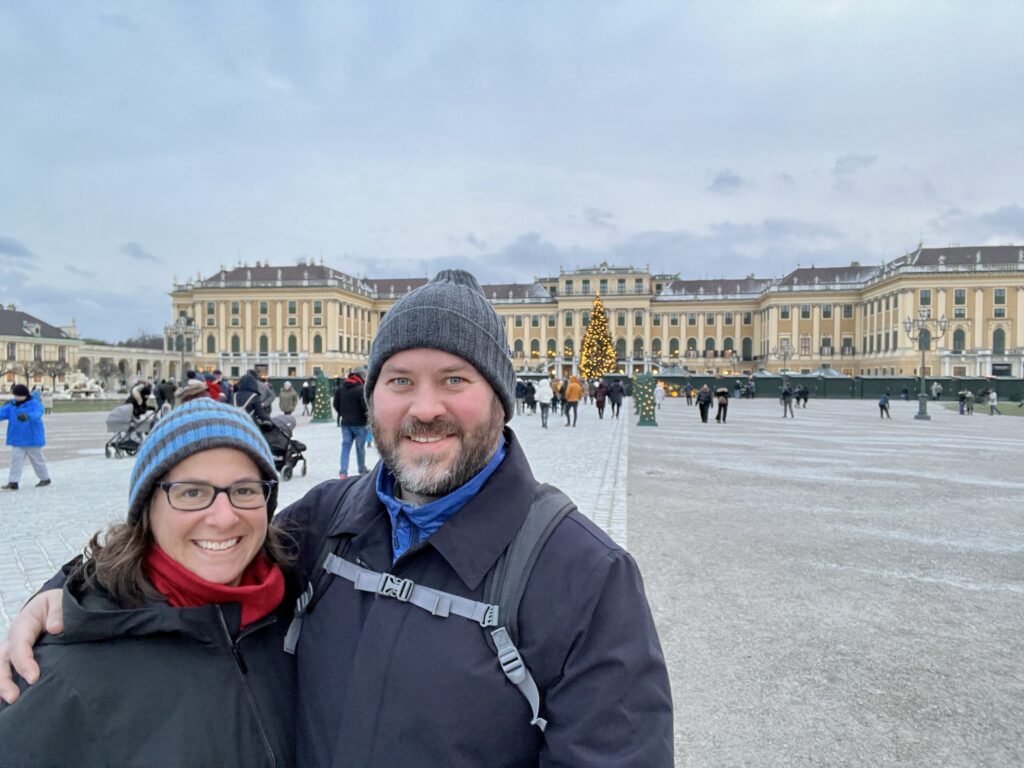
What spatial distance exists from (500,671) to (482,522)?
0.26m

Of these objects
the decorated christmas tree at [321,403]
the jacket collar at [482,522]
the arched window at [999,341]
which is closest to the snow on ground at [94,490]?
the jacket collar at [482,522]

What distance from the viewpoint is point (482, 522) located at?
1283 millimetres

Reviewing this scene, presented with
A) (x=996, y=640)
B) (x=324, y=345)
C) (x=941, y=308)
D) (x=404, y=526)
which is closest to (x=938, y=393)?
(x=941, y=308)

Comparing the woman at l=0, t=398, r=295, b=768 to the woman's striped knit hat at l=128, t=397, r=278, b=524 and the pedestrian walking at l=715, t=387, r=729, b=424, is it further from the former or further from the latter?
the pedestrian walking at l=715, t=387, r=729, b=424

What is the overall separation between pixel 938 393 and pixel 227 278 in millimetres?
73327

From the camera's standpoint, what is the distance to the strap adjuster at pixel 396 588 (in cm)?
127

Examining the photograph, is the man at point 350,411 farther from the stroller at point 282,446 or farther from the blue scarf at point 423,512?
the blue scarf at point 423,512

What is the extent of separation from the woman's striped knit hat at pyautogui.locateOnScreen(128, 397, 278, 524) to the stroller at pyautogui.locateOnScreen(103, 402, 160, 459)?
36.6ft

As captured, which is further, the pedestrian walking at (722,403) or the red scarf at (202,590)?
the pedestrian walking at (722,403)

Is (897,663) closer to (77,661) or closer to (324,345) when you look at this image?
(77,661)

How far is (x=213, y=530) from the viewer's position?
1457mm

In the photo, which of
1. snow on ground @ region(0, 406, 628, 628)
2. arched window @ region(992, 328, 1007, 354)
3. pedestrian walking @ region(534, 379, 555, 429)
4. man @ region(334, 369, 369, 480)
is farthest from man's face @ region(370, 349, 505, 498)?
arched window @ region(992, 328, 1007, 354)

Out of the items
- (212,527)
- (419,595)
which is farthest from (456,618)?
(212,527)

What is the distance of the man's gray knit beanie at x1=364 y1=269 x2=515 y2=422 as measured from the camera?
1.46 meters
